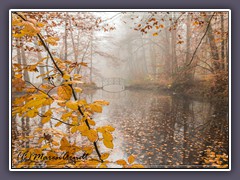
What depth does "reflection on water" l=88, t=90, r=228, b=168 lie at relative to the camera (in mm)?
2588

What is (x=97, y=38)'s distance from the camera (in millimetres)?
2695

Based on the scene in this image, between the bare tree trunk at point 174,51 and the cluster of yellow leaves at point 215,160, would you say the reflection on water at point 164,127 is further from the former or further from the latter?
the bare tree trunk at point 174,51

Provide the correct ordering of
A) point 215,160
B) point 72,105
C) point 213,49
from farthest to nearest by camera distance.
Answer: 1. point 213,49
2. point 215,160
3. point 72,105

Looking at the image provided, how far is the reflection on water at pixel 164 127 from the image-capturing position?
259 centimetres

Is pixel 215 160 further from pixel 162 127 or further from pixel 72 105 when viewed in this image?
pixel 72 105

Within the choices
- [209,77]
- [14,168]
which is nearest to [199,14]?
[209,77]

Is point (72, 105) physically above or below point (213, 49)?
below

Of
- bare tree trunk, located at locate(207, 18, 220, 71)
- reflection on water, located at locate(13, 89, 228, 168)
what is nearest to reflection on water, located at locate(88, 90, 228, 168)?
reflection on water, located at locate(13, 89, 228, 168)

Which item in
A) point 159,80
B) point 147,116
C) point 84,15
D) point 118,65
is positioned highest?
point 84,15

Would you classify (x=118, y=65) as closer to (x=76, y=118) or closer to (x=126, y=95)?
(x=126, y=95)

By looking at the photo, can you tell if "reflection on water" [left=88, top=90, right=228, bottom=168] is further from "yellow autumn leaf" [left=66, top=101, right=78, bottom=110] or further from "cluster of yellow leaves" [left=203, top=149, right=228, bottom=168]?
"yellow autumn leaf" [left=66, top=101, right=78, bottom=110]

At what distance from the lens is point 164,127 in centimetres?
297

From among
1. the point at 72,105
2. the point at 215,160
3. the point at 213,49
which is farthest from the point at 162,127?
the point at 72,105

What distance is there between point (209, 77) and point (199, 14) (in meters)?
0.80
